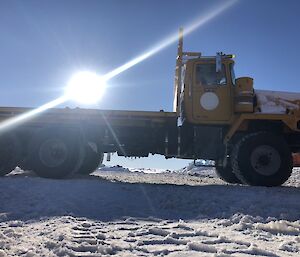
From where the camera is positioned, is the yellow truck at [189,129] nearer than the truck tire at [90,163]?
Yes

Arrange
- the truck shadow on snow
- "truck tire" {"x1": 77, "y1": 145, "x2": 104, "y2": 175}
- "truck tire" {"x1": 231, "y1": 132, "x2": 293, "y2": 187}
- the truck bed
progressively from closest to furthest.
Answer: the truck shadow on snow
"truck tire" {"x1": 231, "y1": 132, "x2": 293, "y2": 187}
the truck bed
"truck tire" {"x1": 77, "y1": 145, "x2": 104, "y2": 175}

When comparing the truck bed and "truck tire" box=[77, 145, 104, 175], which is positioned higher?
the truck bed

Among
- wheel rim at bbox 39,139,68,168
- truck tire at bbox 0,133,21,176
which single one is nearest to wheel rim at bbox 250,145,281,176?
wheel rim at bbox 39,139,68,168

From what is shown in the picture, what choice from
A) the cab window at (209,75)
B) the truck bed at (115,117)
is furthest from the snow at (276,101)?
the truck bed at (115,117)

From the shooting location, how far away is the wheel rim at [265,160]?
957cm

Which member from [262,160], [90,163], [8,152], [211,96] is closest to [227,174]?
[262,160]

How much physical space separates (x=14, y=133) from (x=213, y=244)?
7435mm

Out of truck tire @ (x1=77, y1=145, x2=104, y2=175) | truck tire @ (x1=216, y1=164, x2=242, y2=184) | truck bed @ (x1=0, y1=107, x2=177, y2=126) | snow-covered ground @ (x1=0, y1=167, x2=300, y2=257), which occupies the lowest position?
snow-covered ground @ (x1=0, y1=167, x2=300, y2=257)

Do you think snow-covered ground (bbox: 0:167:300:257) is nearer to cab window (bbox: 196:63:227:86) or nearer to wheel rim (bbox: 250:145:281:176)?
wheel rim (bbox: 250:145:281:176)

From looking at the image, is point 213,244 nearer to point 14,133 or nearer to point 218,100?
point 218,100

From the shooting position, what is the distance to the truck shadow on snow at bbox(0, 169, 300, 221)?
608 cm

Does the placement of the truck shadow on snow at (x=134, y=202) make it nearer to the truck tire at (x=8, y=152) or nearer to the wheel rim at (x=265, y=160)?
the wheel rim at (x=265, y=160)

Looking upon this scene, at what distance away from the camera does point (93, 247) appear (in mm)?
4086

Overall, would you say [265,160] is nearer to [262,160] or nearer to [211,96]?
[262,160]
